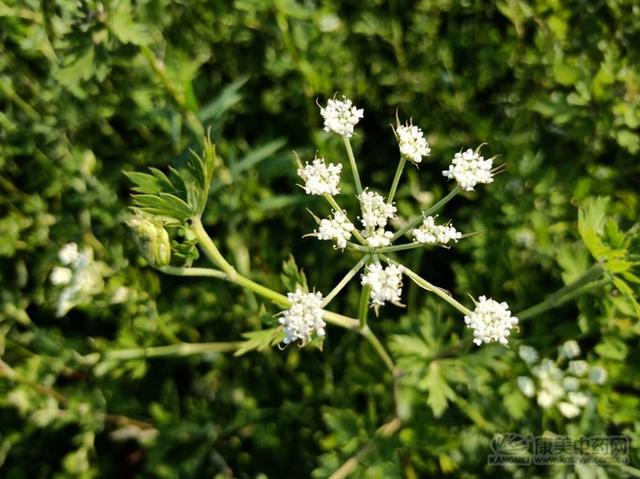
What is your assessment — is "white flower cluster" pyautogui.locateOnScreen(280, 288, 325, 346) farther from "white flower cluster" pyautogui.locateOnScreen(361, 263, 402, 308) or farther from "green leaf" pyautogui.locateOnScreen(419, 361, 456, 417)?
"green leaf" pyautogui.locateOnScreen(419, 361, 456, 417)

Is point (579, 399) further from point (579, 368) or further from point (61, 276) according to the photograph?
point (61, 276)

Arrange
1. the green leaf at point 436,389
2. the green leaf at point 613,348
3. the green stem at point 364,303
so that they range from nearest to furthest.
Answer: the green stem at point 364,303 < the green leaf at point 436,389 < the green leaf at point 613,348

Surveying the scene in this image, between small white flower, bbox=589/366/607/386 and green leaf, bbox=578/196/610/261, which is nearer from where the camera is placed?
green leaf, bbox=578/196/610/261

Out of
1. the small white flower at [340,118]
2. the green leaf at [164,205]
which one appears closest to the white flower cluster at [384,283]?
the small white flower at [340,118]

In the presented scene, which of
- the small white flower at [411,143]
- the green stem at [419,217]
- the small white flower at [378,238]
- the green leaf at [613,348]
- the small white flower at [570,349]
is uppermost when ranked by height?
the small white flower at [411,143]

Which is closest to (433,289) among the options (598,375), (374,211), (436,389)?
(374,211)

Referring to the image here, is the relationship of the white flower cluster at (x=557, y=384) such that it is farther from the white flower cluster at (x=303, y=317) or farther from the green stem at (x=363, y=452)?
the white flower cluster at (x=303, y=317)

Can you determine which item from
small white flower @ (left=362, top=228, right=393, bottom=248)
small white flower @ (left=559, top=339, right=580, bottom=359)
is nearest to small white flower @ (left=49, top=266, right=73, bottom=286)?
small white flower @ (left=362, top=228, right=393, bottom=248)
